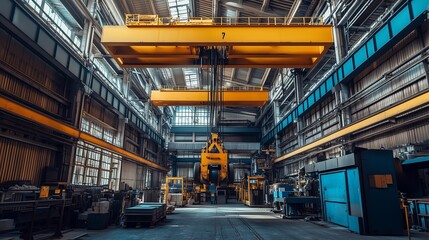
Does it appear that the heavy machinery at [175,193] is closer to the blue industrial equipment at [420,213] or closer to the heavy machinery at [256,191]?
the heavy machinery at [256,191]

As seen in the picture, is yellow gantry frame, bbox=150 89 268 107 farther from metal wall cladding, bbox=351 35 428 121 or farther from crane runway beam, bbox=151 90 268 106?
metal wall cladding, bbox=351 35 428 121

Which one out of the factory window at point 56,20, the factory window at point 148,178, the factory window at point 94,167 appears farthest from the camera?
the factory window at point 148,178

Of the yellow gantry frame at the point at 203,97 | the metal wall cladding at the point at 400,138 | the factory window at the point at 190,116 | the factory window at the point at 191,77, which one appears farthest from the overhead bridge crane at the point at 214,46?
the factory window at the point at 190,116

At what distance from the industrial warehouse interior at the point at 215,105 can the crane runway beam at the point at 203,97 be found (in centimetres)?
7

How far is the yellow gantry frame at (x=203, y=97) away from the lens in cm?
1695

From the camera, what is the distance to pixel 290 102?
2353 centimetres

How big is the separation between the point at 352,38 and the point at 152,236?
1391 cm

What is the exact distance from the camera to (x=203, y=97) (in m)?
17.1

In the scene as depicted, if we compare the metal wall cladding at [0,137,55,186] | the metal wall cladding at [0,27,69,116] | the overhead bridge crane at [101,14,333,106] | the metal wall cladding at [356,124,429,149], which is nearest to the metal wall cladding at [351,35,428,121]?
the metal wall cladding at [356,124,429,149]

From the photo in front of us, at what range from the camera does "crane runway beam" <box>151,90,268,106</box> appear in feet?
55.6

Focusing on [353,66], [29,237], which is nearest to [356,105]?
[353,66]

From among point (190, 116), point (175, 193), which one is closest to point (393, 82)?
point (175, 193)

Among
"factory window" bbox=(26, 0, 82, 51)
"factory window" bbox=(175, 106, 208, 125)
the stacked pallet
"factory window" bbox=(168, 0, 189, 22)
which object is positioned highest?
"factory window" bbox=(168, 0, 189, 22)

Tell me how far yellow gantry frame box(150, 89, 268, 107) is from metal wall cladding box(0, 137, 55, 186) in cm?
831
